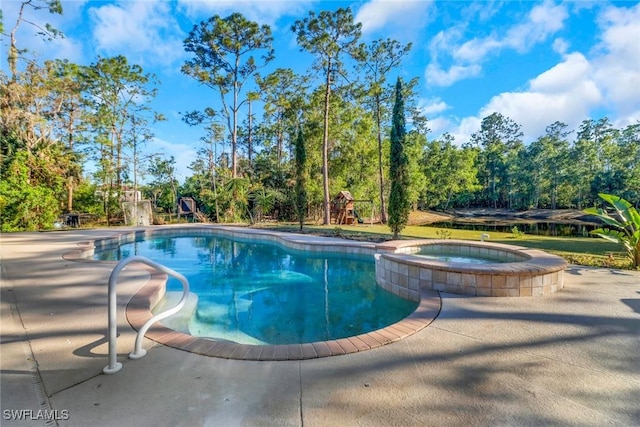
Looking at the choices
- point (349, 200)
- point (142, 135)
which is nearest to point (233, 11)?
point (142, 135)

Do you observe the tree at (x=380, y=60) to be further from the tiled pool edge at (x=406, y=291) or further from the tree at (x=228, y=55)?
the tiled pool edge at (x=406, y=291)

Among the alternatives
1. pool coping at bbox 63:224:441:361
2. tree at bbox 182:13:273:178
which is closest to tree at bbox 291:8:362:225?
tree at bbox 182:13:273:178

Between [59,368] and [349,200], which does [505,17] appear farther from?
[59,368]

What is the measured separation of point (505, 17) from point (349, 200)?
11.6 meters

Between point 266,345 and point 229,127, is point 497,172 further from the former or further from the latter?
point 266,345

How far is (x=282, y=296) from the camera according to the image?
18.4 feet

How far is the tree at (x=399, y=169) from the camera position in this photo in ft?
32.3

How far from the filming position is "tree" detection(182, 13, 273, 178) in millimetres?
18453

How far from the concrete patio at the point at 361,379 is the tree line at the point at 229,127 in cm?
744

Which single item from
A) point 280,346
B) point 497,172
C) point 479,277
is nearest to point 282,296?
point 280,346

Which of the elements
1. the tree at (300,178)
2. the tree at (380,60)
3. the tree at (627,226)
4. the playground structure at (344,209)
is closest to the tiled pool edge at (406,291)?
the tree at (627,226)

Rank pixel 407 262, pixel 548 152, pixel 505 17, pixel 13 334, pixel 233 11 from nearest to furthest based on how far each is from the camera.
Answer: pixel 13 334, pixel 407 262, pixel 505 17, pixel 233 11, pixel 548 152

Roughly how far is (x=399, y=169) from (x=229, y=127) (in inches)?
633

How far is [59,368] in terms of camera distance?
229cm
